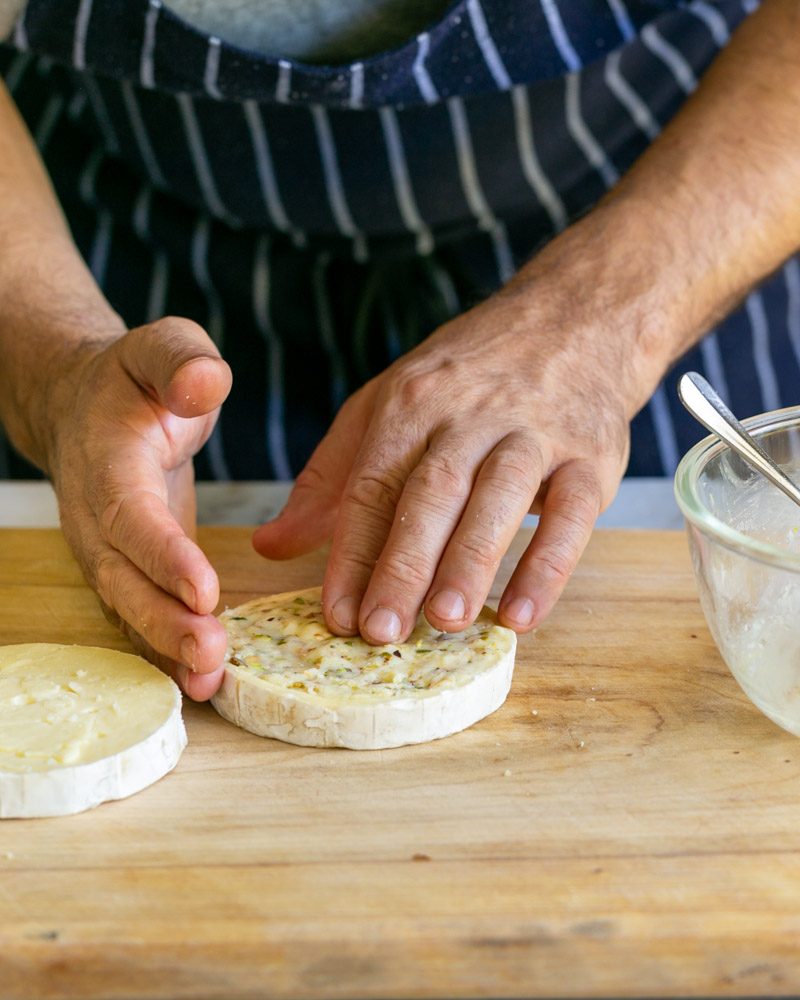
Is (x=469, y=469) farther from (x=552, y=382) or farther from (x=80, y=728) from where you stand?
(x=80, y=728)

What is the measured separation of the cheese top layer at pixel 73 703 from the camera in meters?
1.01

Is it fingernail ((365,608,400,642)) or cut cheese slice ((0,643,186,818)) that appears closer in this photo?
cut cheese slice ((0,643,186,818))

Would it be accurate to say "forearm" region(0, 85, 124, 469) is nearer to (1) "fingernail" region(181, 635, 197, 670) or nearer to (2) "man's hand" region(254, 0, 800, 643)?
(2) "man's hand" region(254, 0, 800, 643)

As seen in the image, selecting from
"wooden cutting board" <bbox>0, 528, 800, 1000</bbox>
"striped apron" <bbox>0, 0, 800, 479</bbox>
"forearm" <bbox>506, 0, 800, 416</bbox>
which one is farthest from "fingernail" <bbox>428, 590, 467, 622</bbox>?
"striped apron" <bbox>0, 0, 800, 479</bbox>

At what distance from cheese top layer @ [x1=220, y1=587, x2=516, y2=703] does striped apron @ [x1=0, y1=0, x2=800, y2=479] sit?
2.37 ft

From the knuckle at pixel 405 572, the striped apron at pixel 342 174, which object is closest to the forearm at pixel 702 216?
the striped apron at pixel 342 174

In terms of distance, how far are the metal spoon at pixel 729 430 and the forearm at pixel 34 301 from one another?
2.39 feet

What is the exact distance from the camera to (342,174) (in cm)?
172

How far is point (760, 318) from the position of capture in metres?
1.89

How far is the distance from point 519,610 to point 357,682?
0.61 feet

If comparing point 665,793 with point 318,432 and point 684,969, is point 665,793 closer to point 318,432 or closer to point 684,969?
point 684,969

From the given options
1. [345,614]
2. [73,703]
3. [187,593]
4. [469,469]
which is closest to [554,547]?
[469,469]

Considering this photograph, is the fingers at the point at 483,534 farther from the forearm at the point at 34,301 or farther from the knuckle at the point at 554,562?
the forearm at the point at 34,301

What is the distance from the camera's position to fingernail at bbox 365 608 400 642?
116 centimetres
